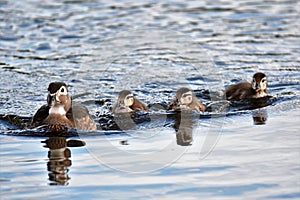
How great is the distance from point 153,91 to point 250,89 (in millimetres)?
1515

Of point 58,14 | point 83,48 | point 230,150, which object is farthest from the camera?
point 58,14

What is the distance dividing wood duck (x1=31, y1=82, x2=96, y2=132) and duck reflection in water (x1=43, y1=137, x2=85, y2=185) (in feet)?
1.16

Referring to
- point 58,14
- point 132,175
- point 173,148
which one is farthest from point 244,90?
point 58,14

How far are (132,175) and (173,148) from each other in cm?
121

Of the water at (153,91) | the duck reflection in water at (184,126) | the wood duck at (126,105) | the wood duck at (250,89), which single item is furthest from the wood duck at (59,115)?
the wood duck at (250,89)

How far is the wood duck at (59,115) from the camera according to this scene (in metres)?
9.15

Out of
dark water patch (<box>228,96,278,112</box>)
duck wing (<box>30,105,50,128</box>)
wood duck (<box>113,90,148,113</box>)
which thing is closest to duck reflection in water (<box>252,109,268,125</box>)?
dark water patch (<box>228,96,278,112</box>)

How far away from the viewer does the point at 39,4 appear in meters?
16.7

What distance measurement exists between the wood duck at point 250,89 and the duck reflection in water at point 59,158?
3316 mm

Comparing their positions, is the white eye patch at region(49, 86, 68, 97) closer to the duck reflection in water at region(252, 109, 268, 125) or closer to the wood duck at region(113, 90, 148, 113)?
the wood duck at region(113, 90, 148, 113)

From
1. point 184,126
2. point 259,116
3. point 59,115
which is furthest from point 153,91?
point 59,115

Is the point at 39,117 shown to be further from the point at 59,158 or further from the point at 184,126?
the point at 184,126

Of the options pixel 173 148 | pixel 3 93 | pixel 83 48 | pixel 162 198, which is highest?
pixel 83 48

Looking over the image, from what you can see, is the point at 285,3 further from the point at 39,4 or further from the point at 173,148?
the point at 173,148
